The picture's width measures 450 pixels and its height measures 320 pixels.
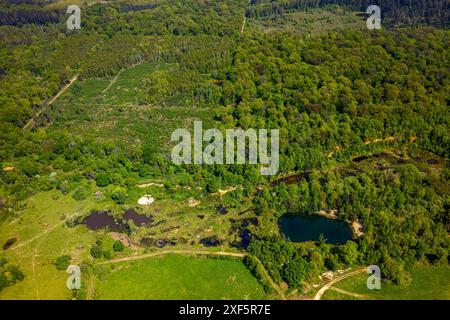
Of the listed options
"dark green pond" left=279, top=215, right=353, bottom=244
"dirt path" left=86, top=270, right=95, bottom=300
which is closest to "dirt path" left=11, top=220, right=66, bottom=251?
"dirt path" left=86, top=270, right=95, bottom=300

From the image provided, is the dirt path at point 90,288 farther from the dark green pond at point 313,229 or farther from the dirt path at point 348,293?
the dirt path at point 348,293

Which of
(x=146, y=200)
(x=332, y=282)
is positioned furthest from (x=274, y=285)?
(x=146, y=200)

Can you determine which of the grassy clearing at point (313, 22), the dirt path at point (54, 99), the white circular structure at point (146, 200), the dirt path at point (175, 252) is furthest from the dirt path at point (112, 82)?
the dirt path at point (175, 252)

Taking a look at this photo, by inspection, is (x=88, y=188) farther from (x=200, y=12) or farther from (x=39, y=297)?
(x=200, y=12)

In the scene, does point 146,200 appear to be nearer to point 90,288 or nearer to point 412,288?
point 90,288

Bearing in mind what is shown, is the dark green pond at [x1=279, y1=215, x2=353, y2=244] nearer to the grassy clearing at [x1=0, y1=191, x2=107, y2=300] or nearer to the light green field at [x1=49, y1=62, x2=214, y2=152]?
the light green field at [x1=49, y1=62, x2=214, y2=152]
